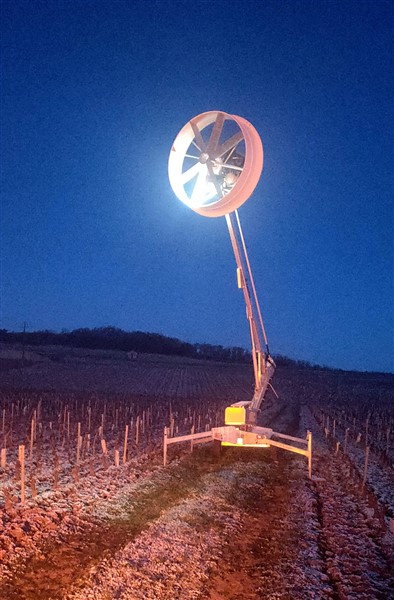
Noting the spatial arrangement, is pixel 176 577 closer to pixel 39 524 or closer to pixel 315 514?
pixel 39 524

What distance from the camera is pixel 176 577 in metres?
6.24

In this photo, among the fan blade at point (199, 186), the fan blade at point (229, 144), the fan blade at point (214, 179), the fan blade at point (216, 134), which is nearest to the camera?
the fan blade at point (216, 134)

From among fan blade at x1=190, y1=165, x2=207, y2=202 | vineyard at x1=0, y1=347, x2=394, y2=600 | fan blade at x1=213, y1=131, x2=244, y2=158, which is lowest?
vineyard at x1=0, y1=347, x2=394, y2=600

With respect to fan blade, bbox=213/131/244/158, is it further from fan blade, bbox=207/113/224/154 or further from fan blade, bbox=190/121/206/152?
fan blade, bbox=190/121/206/152

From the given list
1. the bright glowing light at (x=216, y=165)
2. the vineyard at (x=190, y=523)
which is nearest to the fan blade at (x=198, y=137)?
the bright glowing light at (x=216, y=165)

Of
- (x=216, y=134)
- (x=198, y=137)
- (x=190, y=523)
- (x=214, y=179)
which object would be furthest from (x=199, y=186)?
(x=190, y=523)

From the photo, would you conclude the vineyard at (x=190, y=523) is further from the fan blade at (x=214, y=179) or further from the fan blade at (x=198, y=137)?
the fan blade at (x=198, y=137)

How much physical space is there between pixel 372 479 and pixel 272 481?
7.65 feet

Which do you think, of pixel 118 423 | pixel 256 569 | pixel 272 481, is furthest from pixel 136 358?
pixel 256 569

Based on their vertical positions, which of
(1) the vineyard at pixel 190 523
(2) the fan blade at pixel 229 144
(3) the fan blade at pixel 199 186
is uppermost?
(2) the fan blade at pixel 229 144

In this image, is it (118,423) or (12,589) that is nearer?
(12,589)

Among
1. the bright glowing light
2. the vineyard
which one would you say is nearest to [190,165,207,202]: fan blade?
the bright glowing light

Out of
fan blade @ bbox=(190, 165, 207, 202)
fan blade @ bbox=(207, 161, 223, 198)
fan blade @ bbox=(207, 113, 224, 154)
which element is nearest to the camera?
fan blade @ bbox=(207, 113, 224, 154)

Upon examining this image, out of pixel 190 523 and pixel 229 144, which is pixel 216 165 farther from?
pixel 190 523
